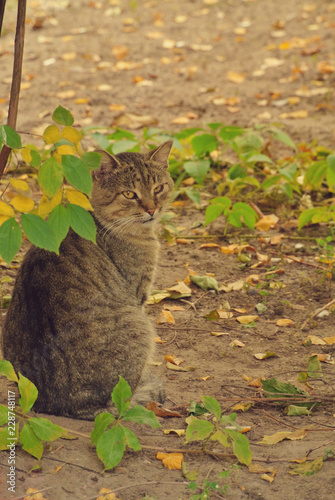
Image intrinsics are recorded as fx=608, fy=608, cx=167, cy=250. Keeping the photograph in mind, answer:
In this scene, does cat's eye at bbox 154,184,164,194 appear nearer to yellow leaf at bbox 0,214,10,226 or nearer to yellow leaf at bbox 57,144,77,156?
yellow leaf at bbox 57,144,77,156

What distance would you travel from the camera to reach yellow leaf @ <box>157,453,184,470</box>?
2857mm

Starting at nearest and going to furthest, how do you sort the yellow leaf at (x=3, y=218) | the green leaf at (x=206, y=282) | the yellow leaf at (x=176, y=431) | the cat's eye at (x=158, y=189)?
the yellow leaf at (x=3, y=218) < the yellow leaf at (x=176, y=431) < the cat's eye at (x=158, y=189) < the green leaf at (x=206, y=282)

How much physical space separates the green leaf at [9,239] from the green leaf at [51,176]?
0.67ft

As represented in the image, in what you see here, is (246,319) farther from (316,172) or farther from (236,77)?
(236,77)

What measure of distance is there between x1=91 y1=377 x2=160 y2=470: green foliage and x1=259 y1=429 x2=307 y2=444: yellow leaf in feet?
2.06

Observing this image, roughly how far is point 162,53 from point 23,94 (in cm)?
242

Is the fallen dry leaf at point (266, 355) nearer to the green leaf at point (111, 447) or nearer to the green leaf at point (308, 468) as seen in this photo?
the green leaf at point (308, 468)

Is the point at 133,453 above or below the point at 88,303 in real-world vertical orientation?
below

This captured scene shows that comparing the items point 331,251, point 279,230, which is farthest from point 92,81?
point 331,251

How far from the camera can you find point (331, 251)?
493 centimetres

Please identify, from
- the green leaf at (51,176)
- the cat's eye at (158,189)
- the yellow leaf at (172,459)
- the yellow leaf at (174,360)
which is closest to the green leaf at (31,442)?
the yellow leaf at (172,459)

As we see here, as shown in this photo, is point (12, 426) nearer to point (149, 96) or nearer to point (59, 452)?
point (59, 452)

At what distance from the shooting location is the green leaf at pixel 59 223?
2.44 metres

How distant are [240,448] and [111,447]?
0.59m
